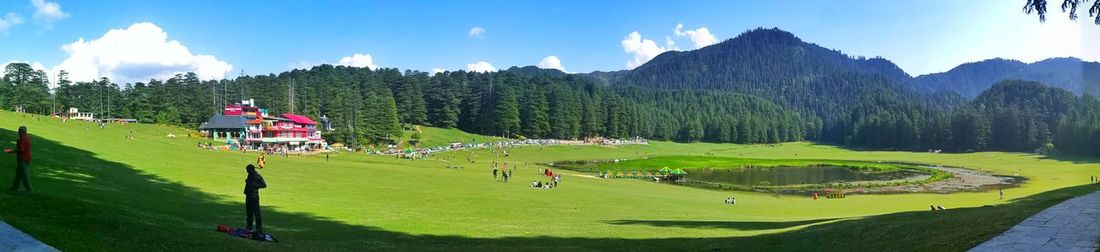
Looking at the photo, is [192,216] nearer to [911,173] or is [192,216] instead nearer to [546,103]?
[911,173]

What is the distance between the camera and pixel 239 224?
61.5ft

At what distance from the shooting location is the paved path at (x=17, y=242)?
33.0 ft

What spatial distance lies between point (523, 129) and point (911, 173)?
9012cm

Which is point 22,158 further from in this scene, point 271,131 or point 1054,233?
point 271,131

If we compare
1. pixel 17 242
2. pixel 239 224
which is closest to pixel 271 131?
pixel 239 224

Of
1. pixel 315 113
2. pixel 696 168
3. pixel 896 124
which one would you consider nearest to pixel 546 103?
pixel 315 113

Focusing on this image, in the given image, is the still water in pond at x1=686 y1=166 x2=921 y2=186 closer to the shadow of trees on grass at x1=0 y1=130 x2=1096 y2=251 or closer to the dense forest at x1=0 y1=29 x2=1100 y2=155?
the shadow of trees on grass at x1=0 y1=130 x2=1096 y2=251

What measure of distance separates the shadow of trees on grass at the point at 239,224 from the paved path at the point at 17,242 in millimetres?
314

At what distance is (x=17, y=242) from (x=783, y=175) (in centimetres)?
8472

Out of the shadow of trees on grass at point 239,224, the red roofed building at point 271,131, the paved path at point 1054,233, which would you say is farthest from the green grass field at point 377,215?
the red roofed building at point 271,131

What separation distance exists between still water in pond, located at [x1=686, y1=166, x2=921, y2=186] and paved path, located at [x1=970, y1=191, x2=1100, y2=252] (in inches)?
2183

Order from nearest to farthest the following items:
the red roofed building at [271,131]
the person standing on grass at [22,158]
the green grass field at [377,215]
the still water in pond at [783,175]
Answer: the green grass field at [377,215] → the person standing on grass at [22,158] → the still water in pond at [783,175] → the red roofed building at [271,131]

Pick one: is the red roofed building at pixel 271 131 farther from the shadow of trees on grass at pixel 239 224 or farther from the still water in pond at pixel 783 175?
the shadow of trees on grass at pixel 239 224

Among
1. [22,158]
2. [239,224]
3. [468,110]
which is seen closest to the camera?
[22,158]
